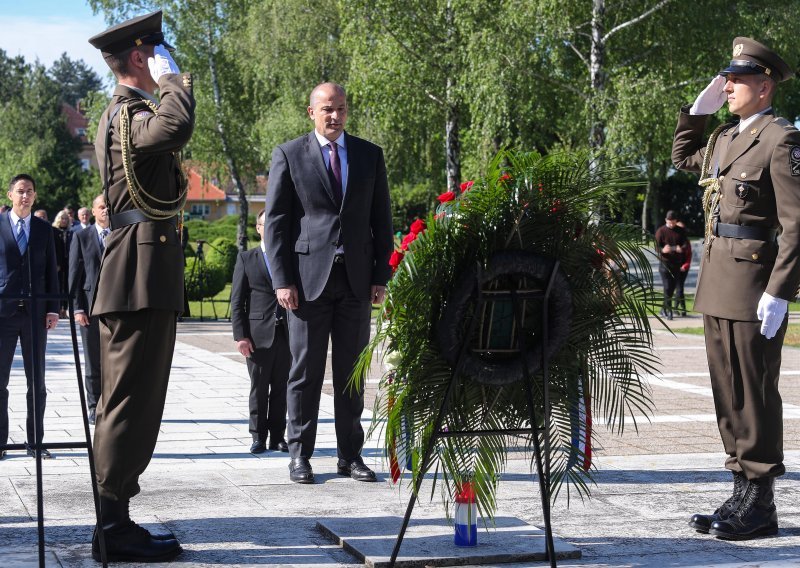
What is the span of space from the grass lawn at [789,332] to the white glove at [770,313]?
39.5 feet

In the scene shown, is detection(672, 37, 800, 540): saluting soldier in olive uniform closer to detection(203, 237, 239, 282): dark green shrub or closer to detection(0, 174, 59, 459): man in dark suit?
detection(0, 174, 59, 459): man in dark suit

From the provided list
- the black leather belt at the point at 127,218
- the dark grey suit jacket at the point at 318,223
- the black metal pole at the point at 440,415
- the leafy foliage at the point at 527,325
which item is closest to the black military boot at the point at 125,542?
the black metal pole at the point at 440,415

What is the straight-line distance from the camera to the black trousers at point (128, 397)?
4.84 metres

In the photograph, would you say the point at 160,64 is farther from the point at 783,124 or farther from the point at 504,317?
the point at 783,124

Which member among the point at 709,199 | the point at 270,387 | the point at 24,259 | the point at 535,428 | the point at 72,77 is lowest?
the point at 270,387

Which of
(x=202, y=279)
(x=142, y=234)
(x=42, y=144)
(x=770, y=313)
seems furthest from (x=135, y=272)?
(x=42, y=144)

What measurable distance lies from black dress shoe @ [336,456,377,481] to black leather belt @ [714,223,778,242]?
8.01 ft

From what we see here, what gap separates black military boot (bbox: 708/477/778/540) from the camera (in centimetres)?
529

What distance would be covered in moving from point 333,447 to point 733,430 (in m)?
3.26

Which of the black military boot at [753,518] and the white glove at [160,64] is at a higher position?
Answer: the white glove at [160,64]

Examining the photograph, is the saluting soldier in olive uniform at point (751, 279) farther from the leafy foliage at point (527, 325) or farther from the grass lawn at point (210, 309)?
the grass lawn at point (210, 309)

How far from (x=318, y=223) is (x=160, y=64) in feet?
Result: 6.49

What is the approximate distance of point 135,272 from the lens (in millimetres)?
4926

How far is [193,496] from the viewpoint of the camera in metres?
6.21
